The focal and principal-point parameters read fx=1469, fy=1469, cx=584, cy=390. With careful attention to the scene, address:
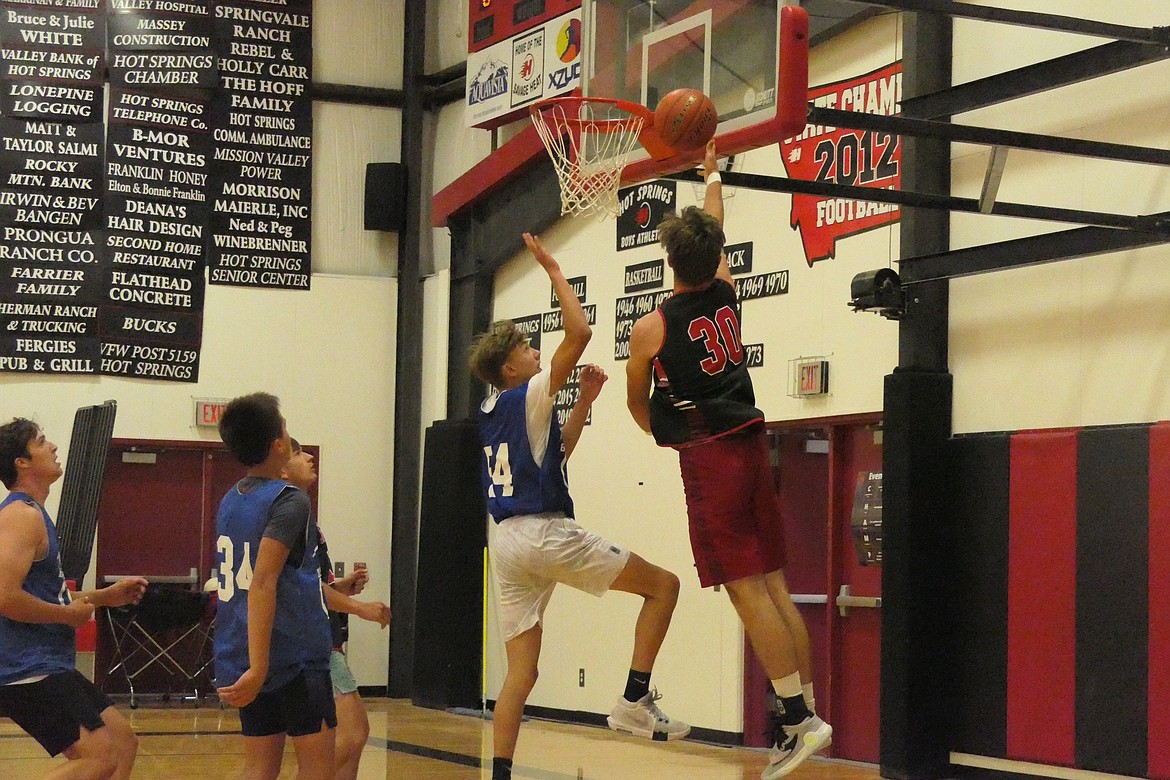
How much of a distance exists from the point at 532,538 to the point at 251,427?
6.37 ft

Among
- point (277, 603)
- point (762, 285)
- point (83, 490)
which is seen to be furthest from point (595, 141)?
point (83, 490)

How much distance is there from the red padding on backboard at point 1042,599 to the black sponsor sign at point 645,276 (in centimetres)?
413

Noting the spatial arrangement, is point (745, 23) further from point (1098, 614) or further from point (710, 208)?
point (1098, 614)

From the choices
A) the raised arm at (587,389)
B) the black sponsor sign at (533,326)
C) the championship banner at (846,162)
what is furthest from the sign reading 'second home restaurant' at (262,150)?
the raised arm at (587,389)

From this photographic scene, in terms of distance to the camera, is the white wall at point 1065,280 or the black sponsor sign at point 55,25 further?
the black sponsor sign at point 55,25

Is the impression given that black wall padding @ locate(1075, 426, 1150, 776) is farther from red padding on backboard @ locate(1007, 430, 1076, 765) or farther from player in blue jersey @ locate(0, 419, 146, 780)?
player in blue jersey @ locate(0, 419, 146, 780)

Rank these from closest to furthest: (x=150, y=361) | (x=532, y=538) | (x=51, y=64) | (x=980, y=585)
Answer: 1. (x=532, y=538)
2. (x=980, y=585)
3. (x=51, y=64)
4. (x=150, y=361)

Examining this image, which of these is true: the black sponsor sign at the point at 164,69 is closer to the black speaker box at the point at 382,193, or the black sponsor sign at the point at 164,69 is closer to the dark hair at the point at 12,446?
the black speaker box at the point at 382,193

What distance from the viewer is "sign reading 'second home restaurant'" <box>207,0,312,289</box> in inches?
622

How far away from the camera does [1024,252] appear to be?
8.77 metres

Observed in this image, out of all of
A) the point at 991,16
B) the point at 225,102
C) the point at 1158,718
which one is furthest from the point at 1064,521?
the point at 225,102

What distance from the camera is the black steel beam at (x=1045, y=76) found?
739cm

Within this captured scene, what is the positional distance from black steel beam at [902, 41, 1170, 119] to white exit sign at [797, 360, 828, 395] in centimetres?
234

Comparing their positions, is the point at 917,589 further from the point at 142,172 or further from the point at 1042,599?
the point at 142,172
